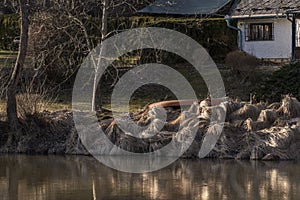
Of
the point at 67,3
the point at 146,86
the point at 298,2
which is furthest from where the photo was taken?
the point at 298,2

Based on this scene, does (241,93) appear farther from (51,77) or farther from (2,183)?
(2,183)

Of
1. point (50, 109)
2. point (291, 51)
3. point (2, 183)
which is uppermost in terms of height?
point (291, 51)

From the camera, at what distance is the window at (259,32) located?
Answer: 3703 centimetres

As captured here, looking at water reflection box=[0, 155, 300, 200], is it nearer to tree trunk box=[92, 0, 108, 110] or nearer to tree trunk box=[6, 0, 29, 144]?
tree trunk box=[6, 0, 29, 144]

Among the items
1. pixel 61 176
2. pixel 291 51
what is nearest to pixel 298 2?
pixel 291 51

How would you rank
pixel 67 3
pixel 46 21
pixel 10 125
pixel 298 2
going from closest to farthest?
pixel 10 125 < pixel 67 3 < pixel 46 21 < pixel 298 2

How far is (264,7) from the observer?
3638cm

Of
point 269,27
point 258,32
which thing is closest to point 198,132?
point 269,27

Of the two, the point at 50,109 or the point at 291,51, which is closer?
the point at 50,109

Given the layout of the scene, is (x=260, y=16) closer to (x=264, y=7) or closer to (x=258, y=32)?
(x=264, y=7)

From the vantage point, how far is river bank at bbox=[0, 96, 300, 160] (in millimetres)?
22188

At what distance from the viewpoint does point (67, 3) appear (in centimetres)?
2620

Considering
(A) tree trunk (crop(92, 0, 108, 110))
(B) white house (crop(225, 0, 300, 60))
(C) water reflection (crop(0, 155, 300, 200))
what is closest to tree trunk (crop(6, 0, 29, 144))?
(C) water reflection (crop(0, 155, 300, 200))

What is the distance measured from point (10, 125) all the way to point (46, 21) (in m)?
4.93
